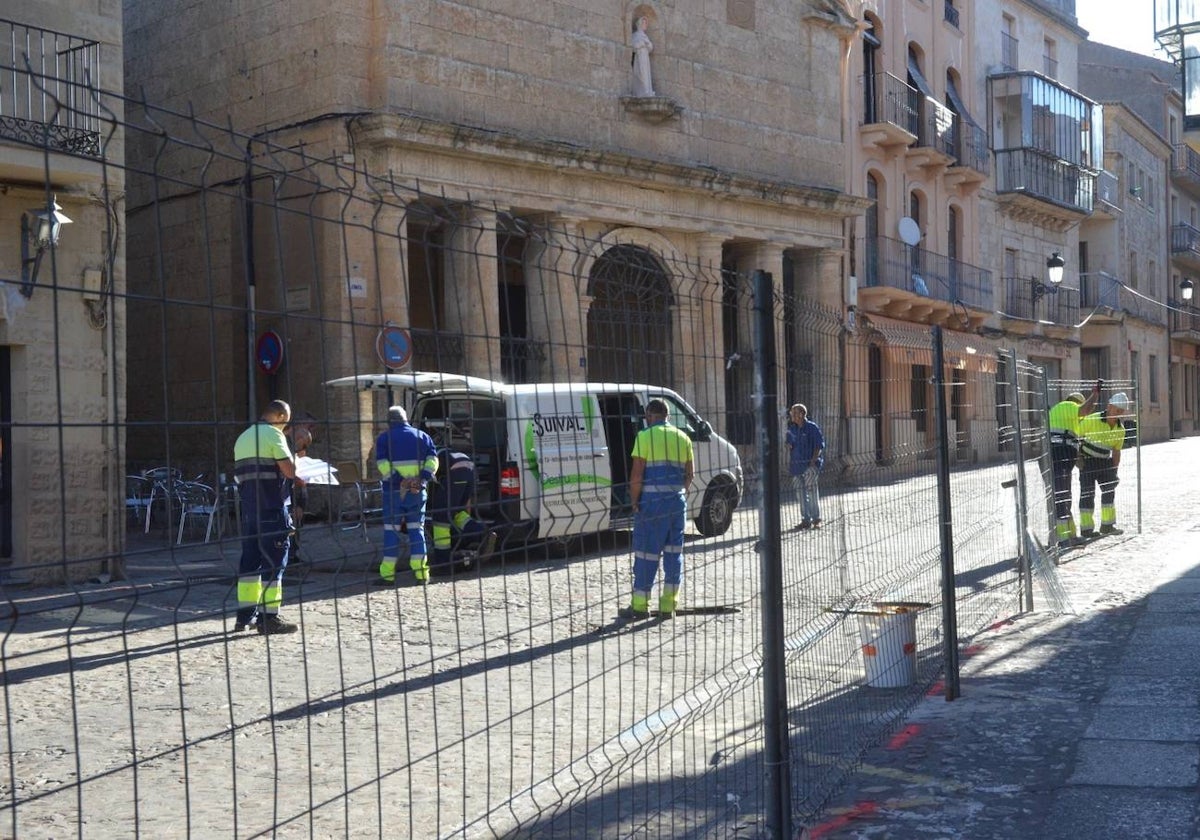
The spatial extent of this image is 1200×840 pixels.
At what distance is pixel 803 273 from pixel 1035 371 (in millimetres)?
16780

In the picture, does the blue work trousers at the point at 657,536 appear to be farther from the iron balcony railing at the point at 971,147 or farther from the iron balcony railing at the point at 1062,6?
the iron balcony railing at the point at 1062,6

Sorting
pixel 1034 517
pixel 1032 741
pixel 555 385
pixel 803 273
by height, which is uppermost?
pixel 803 273

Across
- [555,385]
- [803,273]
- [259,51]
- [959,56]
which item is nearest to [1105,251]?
[959,56]

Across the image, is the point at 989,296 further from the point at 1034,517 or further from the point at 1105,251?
the point at 1034,517

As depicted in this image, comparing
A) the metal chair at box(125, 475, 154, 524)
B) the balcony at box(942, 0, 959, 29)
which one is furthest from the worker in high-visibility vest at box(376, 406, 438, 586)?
the balcony at box(942, 0, 959, 29)

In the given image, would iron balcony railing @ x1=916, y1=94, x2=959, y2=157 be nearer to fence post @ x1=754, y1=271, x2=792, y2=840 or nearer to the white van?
the white van

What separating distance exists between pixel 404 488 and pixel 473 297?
0.76m

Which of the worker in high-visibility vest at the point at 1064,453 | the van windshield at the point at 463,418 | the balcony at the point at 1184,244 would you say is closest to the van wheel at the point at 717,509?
the van windshield at the point at 463,418

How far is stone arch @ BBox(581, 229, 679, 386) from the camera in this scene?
437 cm

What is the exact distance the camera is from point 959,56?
36531mm

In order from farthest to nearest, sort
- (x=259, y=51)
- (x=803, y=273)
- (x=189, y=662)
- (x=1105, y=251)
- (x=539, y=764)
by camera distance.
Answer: (x=1105, y=251) → (x=803, y=273) → (x=259, y=51) → (x=189, y=662) → (x=539, y=764)

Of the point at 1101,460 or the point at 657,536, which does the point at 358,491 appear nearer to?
the point at 657,536

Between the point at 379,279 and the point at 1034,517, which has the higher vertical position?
the point at 379,279

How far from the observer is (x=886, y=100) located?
104 feet
